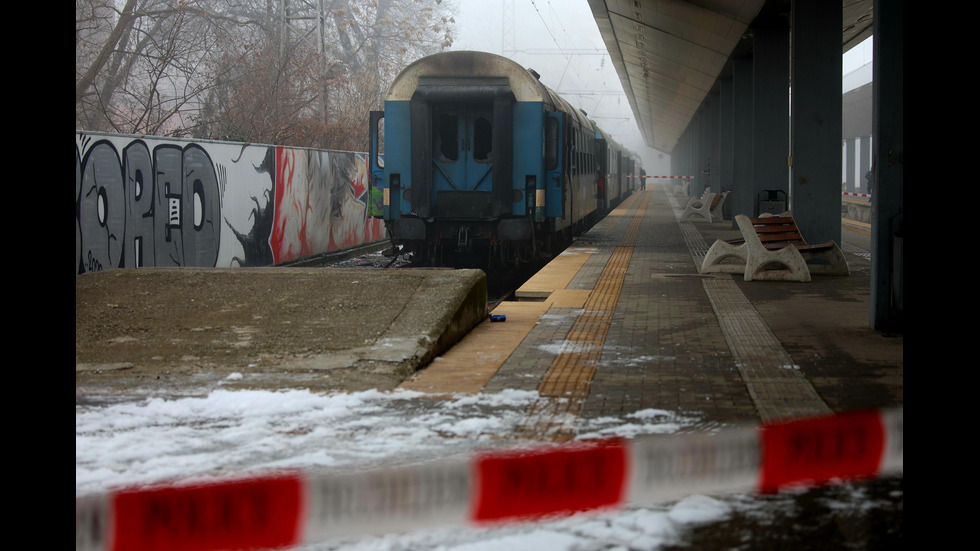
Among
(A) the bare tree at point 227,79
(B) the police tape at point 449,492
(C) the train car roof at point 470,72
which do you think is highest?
(A) the bare tree at point 227,79

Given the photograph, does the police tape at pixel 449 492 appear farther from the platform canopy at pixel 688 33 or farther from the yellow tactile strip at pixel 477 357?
the platform canopy at pixel 688 33

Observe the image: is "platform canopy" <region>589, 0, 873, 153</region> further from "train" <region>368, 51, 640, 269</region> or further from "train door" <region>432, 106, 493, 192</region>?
"train door" <region>432, 106, 493, 192</region>

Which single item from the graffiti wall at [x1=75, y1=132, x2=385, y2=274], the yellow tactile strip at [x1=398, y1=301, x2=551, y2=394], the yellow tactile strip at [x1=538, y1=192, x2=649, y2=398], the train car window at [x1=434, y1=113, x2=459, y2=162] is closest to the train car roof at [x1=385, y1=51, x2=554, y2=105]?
the train car window at [x1=434, y1=113, x2=459, y2=162]

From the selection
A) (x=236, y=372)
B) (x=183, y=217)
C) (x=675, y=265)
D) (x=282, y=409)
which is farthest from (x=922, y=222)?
(x=183, y=217)

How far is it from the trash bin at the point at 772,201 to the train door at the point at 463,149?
228 inches

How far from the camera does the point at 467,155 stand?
14930mm

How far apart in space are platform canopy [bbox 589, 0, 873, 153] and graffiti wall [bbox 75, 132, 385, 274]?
739cm

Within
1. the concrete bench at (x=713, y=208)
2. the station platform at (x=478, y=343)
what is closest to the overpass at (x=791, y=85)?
the concrete bench at (x=713, y=208)

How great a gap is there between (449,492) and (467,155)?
11637mm

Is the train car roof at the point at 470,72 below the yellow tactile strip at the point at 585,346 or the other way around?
the other way around

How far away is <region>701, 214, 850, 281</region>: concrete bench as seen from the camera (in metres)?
12.4

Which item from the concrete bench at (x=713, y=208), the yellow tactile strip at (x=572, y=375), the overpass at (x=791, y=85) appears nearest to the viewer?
the yellow tactile strip at (x=572, y=375)

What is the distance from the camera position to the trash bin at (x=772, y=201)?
59.4 feet

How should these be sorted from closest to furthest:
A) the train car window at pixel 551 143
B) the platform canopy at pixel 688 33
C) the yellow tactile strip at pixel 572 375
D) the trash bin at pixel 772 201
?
the yellow tactile strip at pixel 572 375
the train car window at pixel 551 143
the trash bin at pixel 772 201
the platform canopy at pixel 688 33
